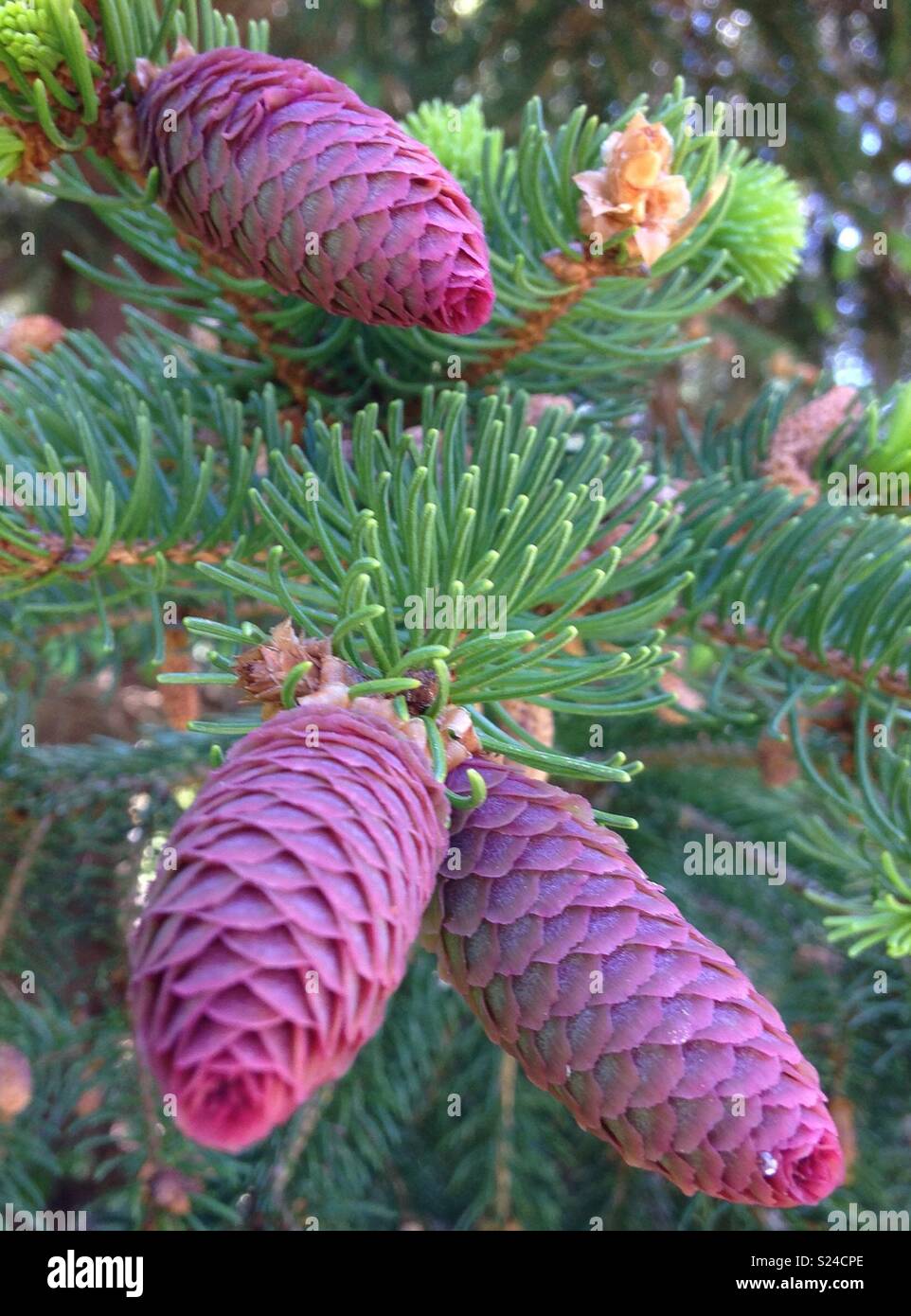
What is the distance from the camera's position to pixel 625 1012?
12.5 inches

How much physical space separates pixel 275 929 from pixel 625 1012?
0.13m

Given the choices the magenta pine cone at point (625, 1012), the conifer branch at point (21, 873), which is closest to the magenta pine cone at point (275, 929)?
the magenta pine cone at point (625, 1012)

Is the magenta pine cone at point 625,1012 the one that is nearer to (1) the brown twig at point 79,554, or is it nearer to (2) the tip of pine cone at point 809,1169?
(2) the tip of pine cone at point 809,1169

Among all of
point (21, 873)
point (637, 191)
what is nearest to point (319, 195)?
point (637, 191)

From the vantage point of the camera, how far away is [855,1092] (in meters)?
0.93

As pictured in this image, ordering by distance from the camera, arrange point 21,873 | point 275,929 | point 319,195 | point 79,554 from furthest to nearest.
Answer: point 21,873
point 79,554
point 319,195
point 275,929

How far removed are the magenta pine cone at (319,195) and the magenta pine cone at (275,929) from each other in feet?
0.57

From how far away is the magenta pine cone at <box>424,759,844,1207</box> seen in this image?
1.01 feet

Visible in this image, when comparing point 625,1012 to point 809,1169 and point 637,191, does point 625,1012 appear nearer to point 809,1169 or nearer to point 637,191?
point 809,1169

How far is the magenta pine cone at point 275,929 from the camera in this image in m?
0.24
